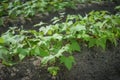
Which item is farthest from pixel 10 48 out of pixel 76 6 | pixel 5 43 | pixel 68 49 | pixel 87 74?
pixel 76 6

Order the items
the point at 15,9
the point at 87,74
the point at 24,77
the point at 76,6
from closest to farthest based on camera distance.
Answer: the point at 24,77 < the point at 87,74 < the point at 15,9 < the point at 76,6

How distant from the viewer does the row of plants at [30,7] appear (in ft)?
19.7

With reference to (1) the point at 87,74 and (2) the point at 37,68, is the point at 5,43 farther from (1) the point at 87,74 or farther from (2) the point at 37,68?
(1) the point at 87,74

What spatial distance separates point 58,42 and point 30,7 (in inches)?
113

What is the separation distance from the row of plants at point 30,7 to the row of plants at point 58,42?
2.16m

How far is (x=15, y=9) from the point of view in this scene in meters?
6.14

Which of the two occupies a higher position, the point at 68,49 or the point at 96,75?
the point at 68,49

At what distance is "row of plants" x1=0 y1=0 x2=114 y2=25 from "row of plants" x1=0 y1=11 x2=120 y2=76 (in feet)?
7.10

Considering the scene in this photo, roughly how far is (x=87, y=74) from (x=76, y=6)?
4.05 metres

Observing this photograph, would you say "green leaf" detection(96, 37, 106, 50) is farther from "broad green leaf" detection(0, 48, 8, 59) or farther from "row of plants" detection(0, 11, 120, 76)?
"broad green leaf" detection(0, 48, 8, 59)

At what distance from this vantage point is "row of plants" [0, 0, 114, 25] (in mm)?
6000

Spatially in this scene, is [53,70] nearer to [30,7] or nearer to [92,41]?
[92,41]

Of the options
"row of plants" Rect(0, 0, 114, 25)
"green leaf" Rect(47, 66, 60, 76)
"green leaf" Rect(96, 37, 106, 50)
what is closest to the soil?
"green leaf" Rect(47, 66, 60, 76)

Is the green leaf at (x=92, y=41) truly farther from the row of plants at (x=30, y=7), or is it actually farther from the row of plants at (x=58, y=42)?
the row of plants at (x=30, y=7)
